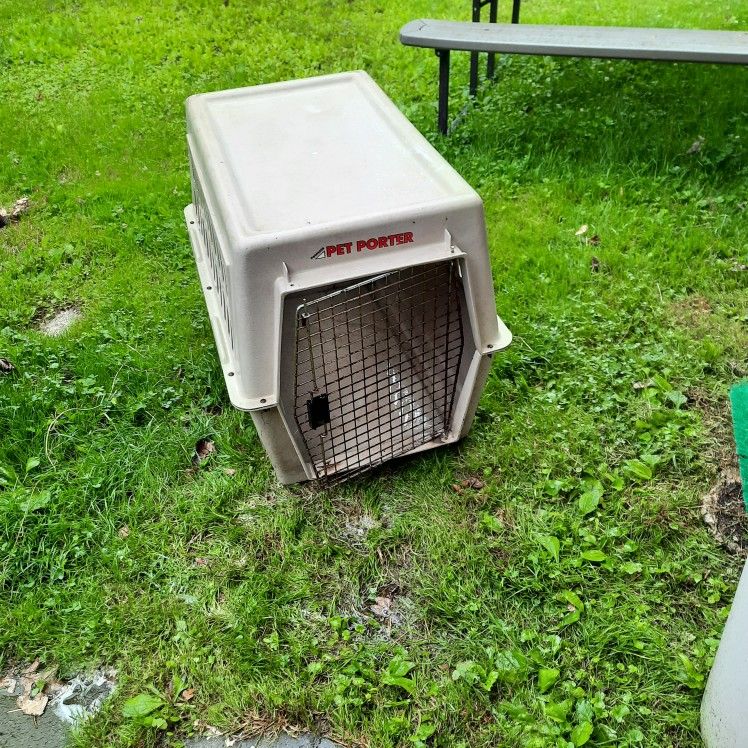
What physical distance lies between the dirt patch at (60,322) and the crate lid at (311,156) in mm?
1228

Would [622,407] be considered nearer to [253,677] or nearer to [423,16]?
[253,677]

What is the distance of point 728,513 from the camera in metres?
2.37

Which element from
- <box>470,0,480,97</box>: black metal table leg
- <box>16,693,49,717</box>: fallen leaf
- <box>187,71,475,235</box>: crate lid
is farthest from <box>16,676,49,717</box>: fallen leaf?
<box>470,0,480,97</box>: black metal table leg

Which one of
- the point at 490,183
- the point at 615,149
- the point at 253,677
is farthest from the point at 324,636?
the point at 615,149

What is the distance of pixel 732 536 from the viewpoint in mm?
2301

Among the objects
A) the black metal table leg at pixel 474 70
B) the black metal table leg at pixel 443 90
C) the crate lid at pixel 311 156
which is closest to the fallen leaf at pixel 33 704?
the crate lid at pixel 311 156

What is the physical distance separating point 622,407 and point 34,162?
399 centimetres

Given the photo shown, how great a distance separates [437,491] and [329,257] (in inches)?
40.1

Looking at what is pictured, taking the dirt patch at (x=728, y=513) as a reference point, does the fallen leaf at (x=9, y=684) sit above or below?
below

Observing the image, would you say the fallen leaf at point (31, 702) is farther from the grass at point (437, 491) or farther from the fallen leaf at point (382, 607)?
the fallen leaf at point (382, 607)

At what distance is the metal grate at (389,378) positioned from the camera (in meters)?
2.45

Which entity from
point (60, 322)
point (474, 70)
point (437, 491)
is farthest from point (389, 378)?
point (474, 70)

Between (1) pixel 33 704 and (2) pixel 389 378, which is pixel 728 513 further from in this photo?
(1) pixel 33 704

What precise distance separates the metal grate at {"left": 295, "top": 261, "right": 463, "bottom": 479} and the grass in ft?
0.39
